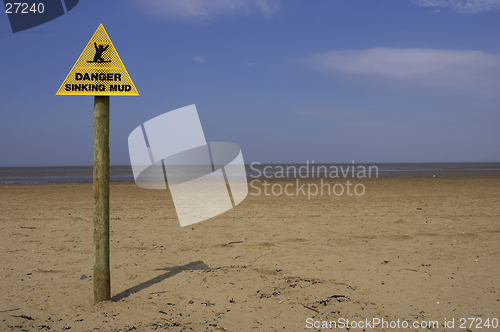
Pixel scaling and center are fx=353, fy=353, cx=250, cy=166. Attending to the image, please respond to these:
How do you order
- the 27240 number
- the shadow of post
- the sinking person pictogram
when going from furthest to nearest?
the shadow of post, the sinking person pictogram, the 27240 number

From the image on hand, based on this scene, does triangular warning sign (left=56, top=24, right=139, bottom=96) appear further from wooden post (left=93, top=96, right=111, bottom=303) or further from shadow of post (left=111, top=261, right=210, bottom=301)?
shadow of post (left=111, top=261, right=210, bottom=301)

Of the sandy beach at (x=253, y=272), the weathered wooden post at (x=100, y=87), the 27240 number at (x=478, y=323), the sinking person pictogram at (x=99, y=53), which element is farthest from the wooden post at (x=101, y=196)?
the 27240 number at (x=478, y=323)

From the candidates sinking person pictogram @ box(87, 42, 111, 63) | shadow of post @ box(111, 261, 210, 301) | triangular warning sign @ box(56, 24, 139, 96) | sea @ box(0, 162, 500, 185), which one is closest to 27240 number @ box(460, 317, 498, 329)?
shadow of post @ box(111, 261, 210, 301)

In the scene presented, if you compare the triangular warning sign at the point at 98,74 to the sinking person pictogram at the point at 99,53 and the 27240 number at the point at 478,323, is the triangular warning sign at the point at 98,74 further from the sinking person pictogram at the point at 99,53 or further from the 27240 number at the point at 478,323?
the 27240 number at the point at 478,323

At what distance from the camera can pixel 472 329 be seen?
3971 mm

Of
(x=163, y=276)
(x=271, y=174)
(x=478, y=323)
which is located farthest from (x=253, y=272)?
(x=271, y=174)

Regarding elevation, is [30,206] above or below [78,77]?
below

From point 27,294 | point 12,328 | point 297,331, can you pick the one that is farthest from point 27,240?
point 297,331

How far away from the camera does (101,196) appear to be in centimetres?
449

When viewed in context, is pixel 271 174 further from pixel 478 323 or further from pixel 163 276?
pixel 478 323

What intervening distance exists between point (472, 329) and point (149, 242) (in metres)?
6.08

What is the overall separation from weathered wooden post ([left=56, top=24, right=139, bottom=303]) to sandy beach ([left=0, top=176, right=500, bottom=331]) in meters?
1.20

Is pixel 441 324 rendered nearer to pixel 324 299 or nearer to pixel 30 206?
pixel 324 299

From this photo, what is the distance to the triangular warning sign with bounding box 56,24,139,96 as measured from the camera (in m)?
4.35
